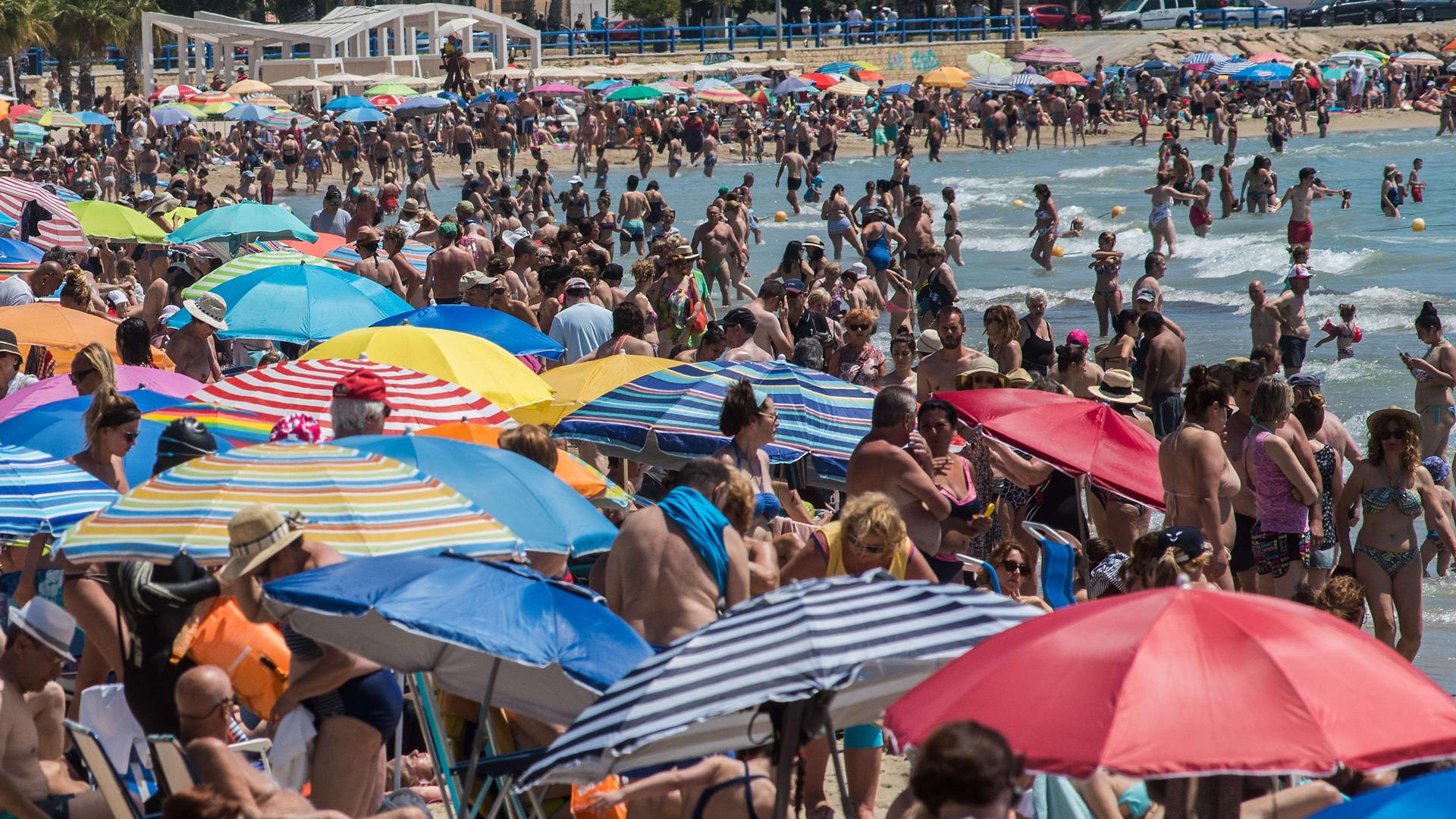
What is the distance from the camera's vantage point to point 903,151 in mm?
27453

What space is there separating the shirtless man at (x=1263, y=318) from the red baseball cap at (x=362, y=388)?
9.04 m

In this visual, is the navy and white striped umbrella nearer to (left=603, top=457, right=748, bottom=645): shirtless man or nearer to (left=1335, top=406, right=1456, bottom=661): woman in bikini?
(left=603, top=457, right=748, bottom=645): shirtless man

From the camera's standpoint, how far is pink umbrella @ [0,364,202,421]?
21.8 feet

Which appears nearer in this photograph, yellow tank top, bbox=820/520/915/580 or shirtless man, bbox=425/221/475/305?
yellow tank top, bbox=820/520/915/580

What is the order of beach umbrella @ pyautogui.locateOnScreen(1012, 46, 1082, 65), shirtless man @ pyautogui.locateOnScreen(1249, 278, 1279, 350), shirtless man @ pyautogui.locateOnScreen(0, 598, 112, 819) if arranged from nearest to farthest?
shirtless man @ pyautogui.locateOnScreen(0, 598, 112, 819)
shirtless man @ pyautogui.locateOnScreen(1249, 278, 1279, 350)
beach umbrella @ pyautogui.locateOnScreen(1012, 46, 1082, 65)

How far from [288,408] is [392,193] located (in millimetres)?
10582

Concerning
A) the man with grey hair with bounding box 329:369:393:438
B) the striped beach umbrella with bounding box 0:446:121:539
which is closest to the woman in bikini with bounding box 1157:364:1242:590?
the man with grey hair with bounding box 329:369:393:438

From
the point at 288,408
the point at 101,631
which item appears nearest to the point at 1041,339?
the point at 288,408

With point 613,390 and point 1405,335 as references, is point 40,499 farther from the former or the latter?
point 1405,335

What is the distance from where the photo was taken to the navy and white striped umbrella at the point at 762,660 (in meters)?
3.20

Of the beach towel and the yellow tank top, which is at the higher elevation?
the beach towel

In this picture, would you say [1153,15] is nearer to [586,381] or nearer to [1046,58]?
[1046,58]

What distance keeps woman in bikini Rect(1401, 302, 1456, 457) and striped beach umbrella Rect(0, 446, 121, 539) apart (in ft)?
26.8

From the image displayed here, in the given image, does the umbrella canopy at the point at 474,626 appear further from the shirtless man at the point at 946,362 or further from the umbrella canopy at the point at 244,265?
the umbrella canopy at the point at 244,265
